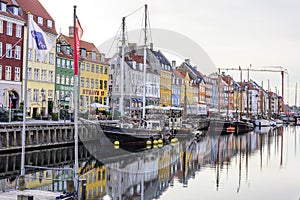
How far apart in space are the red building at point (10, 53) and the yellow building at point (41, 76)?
79.2 inches

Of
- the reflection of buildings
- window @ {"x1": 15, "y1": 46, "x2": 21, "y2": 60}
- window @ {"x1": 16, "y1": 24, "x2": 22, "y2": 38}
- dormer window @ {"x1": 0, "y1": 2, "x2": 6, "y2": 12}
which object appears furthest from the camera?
window @ {"x1": 15, "y1": 46, "x2": 21, "y2": 60}

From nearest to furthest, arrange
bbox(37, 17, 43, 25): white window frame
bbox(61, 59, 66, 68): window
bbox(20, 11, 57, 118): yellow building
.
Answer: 1. bbox(20, 11, 57, 118): yellow building
2. bbox(37, 17, 43, 25): white window frame
3. bbox(61, 59, 66, 68): window

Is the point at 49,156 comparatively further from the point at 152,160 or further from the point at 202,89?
the point at 202,89

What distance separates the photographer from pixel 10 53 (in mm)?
50719

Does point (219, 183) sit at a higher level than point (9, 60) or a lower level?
lower

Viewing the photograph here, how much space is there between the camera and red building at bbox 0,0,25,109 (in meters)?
49.5

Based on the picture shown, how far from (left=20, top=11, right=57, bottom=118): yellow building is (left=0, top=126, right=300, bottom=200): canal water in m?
13.7

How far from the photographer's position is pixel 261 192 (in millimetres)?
26516

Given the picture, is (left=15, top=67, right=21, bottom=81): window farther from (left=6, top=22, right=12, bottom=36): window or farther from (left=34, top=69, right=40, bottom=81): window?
(left=34, top=69, right=40, bottom=81): window

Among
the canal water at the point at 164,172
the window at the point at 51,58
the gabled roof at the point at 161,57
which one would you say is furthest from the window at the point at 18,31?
the gabled roof at the point at 161,57

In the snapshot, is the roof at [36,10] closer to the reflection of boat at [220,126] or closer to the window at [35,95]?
the window at [35,95]

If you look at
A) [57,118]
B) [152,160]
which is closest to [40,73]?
[57,118]

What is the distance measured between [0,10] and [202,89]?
79.8 metres

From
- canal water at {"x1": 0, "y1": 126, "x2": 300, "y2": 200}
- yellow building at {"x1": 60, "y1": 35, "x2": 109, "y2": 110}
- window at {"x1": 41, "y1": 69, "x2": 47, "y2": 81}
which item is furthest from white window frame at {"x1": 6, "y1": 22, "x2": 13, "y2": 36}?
canal water at {"x1": 0, "y1": 126, "x2": 300, "y2": 200}
